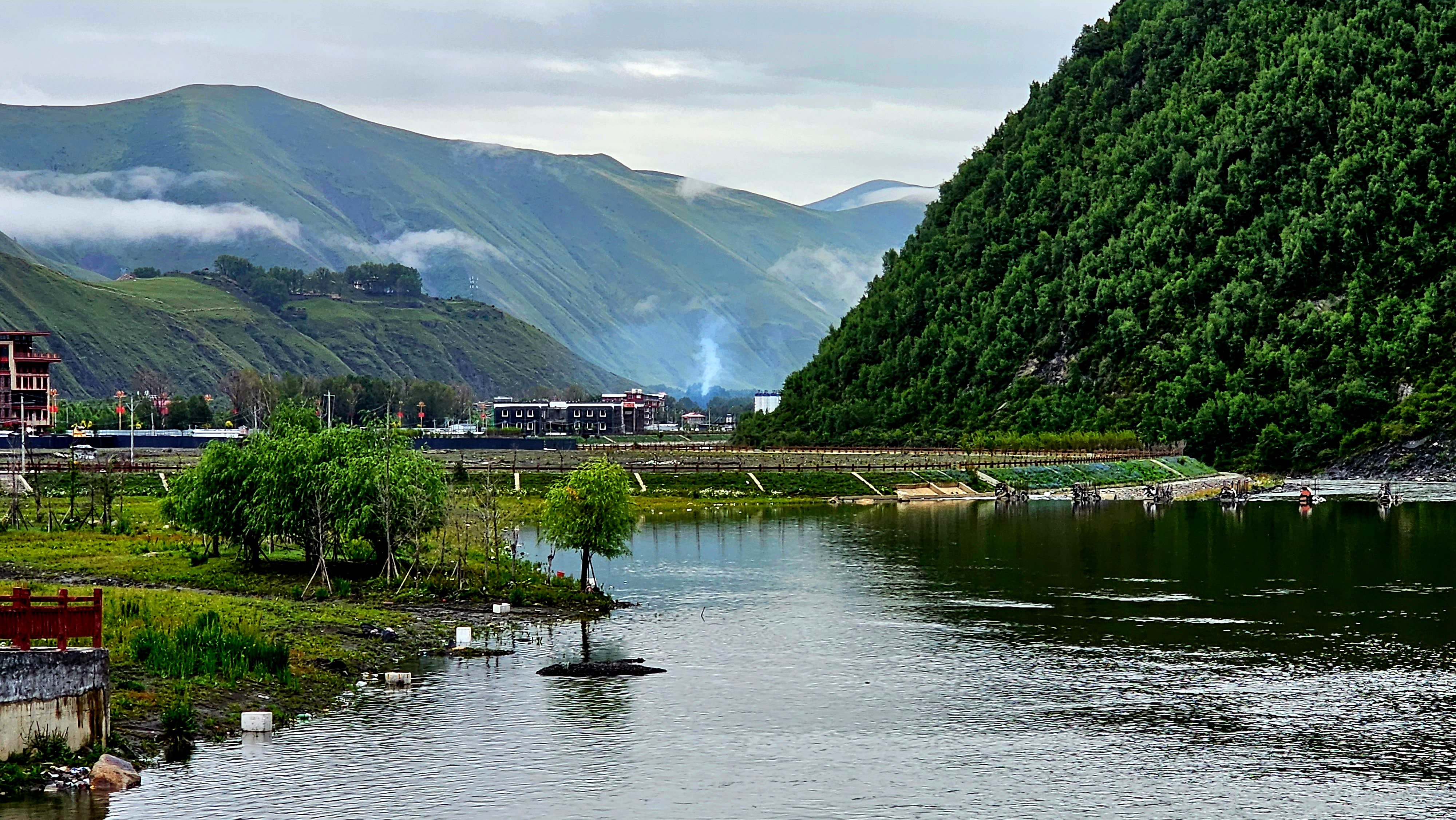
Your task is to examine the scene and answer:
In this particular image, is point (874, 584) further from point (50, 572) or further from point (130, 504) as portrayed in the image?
point (130, 504)

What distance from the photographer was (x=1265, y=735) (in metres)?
59.9

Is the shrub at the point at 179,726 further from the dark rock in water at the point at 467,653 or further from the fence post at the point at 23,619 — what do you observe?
the dark rock in water at the point at 467,653

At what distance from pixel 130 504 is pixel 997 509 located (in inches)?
3285

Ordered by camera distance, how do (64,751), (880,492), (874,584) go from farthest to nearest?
(880,492) < (874,584) < (64,751)

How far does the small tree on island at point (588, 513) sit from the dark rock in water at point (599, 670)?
69.2 feet

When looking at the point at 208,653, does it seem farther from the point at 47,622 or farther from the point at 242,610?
the point at 47,622

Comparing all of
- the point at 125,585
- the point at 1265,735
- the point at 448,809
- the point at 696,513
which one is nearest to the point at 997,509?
the point at 696,513

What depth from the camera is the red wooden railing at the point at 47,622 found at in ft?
161

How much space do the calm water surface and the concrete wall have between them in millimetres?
2381

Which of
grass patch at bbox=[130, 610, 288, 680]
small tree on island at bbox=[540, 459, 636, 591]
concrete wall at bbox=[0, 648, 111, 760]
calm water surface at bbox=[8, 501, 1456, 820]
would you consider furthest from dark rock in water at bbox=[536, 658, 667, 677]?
concrete wall at bbox=[0, 648, 111, 760]

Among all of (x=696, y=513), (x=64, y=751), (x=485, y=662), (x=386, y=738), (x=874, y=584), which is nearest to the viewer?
(x=64, y=751)

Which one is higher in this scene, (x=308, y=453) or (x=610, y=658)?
(x=308, y=453)

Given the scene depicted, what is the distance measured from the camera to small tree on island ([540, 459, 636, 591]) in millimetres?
93250

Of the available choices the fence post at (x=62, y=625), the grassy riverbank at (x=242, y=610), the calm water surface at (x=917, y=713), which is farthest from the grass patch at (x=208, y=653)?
the fence post at (x=62, y=625)
